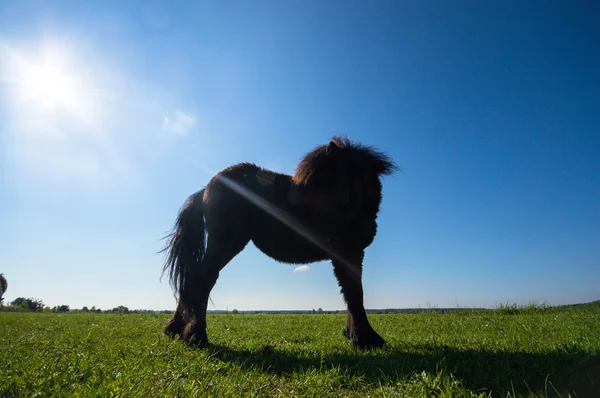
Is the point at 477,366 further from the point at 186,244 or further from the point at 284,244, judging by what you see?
the point at 186,244

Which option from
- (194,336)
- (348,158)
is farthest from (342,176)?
(194,336)

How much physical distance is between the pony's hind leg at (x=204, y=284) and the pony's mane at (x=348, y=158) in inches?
54.5

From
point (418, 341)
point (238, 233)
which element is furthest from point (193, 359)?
point (418, 341)

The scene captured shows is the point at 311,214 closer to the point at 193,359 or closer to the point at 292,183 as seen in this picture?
the point at 292,183

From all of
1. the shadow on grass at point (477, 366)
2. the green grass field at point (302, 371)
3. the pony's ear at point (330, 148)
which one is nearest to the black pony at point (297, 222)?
the pony's ear at point (330, 148)

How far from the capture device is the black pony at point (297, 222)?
4.03 metres

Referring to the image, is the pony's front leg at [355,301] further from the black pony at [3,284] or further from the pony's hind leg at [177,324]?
the black pony at [3,284]

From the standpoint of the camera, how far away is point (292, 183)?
179 inches

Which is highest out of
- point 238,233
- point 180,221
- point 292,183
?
point 292,183

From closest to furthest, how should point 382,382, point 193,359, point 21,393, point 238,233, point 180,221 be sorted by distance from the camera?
1. point 21,393
2. point 382,382
3. point 193,359
4. point 238,233
5. point 180,221

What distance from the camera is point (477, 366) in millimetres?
2512

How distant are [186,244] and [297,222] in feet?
6.42

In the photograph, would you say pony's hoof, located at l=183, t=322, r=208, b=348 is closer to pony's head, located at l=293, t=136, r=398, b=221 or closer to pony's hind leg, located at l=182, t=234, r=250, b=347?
pony's hind leg, located at l=182, t=234, r=250, b=347

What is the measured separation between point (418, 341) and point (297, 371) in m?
2.40
